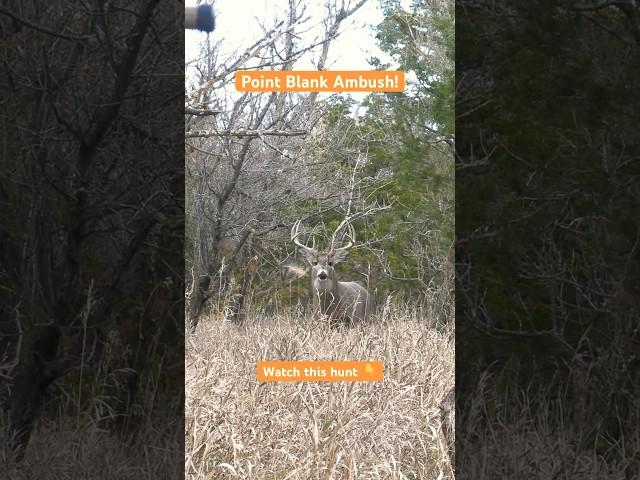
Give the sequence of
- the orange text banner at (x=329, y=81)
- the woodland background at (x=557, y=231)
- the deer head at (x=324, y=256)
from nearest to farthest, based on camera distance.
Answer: the orange text banner at (x=329, y=81) < the deer head at (x=324, y=256) < the woodland background at (x=557, y=231)

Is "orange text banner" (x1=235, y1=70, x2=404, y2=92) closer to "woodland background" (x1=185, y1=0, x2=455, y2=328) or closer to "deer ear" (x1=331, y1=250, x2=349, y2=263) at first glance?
"woodland background" (x1=185, y1=0, x2=455, y2=328)

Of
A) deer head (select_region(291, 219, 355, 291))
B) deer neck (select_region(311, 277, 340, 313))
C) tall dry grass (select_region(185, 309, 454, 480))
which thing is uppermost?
deer head (select_region(291, 219, 355, 291))

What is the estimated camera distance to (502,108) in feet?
16.7

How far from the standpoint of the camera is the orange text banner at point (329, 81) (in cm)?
436

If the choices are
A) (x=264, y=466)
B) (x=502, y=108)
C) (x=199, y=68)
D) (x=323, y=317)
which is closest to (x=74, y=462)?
(x=264, y=466)

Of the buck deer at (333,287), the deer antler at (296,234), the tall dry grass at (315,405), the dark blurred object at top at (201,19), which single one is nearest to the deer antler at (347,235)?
the buck deer at (333,287)

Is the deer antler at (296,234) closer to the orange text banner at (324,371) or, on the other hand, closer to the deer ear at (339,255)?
the deer ear at (339,255)

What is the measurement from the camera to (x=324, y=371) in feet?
14.5

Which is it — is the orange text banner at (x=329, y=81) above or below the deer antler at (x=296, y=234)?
above

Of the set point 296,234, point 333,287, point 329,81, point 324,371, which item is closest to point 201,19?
point 329,81

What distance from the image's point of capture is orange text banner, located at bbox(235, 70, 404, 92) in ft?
14.3

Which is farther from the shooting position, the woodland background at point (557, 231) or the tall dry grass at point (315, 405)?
the woodland background at point (557, 231)

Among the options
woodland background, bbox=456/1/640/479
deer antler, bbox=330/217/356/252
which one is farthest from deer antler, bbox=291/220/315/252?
woodland background, bbox=456/1/640/479

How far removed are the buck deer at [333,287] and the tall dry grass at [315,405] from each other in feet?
0.22
